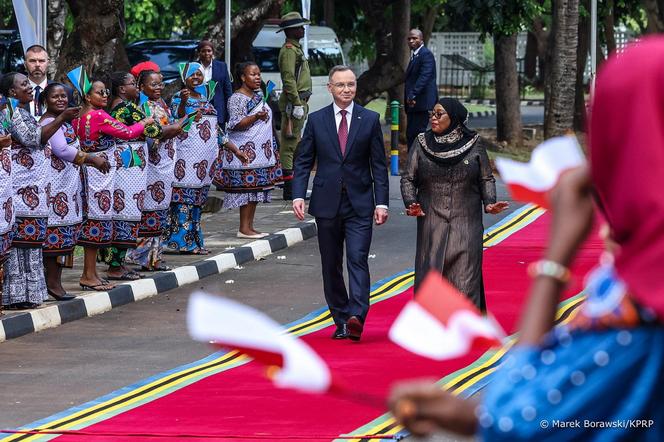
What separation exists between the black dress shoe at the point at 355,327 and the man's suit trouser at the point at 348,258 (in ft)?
0.49

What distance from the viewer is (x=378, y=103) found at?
49.4 meters

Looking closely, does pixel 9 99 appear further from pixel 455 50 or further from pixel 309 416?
pixel 455 50

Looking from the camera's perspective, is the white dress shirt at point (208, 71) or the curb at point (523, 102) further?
the curb at point (523, 102)

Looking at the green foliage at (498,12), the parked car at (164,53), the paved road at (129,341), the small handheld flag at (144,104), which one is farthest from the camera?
the green foliage at (498,12)

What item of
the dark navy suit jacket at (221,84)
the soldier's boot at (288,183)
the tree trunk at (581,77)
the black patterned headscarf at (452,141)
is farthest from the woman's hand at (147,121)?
the tree trunk at (581,77)

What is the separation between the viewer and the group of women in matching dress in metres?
10.9

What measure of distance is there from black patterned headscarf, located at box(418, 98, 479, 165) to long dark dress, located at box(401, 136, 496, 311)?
4 centimetres

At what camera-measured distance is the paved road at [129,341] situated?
28.6ft

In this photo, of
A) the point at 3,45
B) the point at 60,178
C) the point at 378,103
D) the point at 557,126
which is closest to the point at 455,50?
the point at 378,103

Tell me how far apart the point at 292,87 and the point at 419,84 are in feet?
8.34

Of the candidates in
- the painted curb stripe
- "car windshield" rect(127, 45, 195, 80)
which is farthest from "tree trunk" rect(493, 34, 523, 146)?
the painted curb stripe

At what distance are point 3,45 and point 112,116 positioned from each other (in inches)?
389

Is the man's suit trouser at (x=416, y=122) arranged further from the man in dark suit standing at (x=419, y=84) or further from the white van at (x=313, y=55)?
the white van at (x=313, y=55)

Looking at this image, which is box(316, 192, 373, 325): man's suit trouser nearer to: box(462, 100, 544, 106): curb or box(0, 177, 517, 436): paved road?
box(0, 177, 517, 436): paved road
